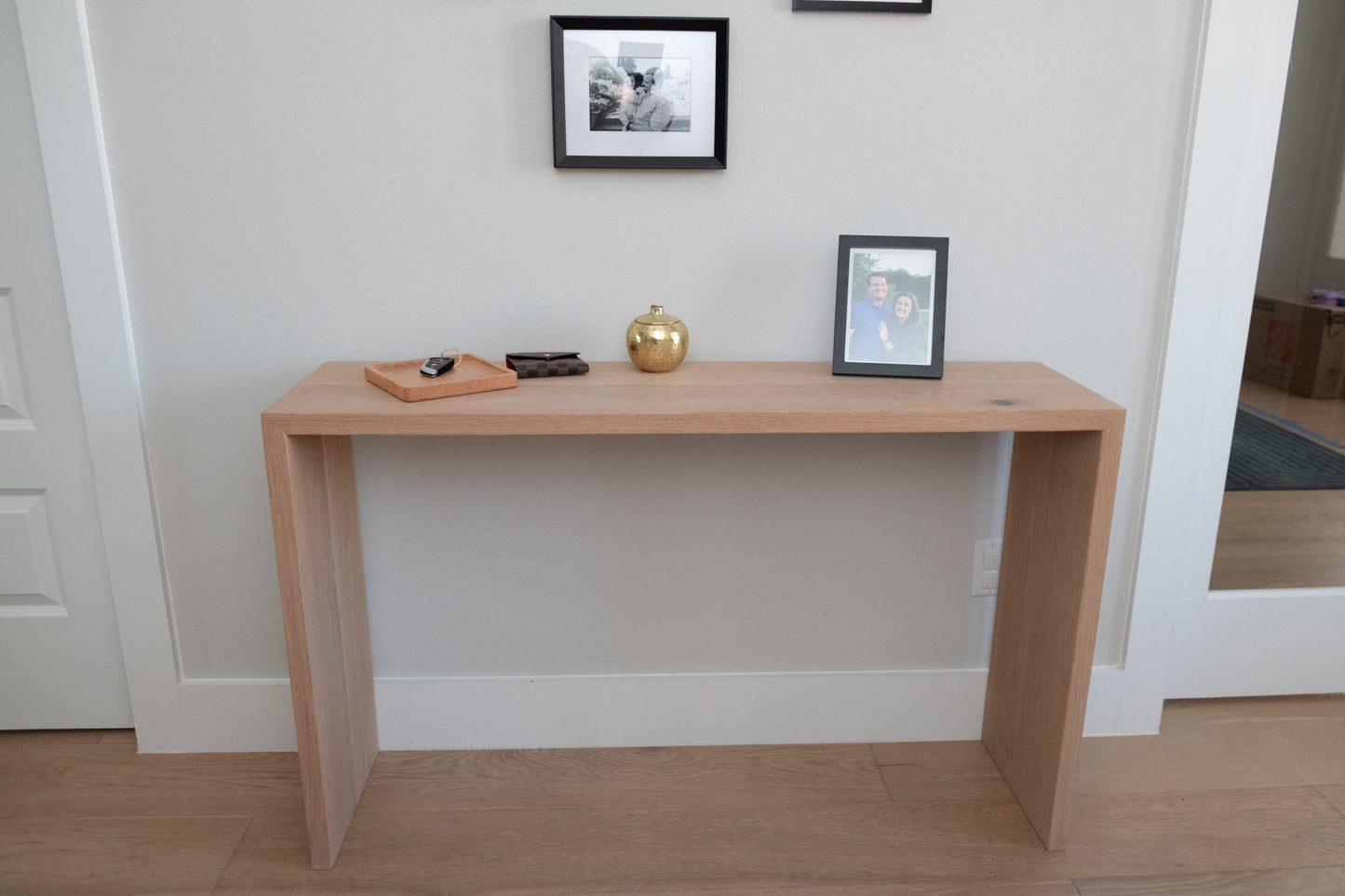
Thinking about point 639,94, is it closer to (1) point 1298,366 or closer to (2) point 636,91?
(2) point 636,91

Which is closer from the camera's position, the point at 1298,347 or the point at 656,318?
the point at 656,318

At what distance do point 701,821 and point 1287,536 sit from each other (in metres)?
1.39

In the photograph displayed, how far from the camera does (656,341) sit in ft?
5.46

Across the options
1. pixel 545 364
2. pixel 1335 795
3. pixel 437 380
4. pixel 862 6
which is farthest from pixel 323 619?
pixel 1335 795

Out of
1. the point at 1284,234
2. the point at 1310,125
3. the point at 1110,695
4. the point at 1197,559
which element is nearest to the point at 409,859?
the point at 1110,695

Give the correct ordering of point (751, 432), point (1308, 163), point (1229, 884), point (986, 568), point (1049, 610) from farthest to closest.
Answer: point (986, 568) → point (1308, 163) → point (1049, 610) → point (1229, 884) → point (751, 432)

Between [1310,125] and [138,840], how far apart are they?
8.29 ft

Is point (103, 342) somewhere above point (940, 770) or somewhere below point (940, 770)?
above

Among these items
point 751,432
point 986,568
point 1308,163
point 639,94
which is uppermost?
point 639,94

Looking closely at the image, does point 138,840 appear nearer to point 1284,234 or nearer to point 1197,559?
point 1197,559

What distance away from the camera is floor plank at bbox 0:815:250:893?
162 centimetres

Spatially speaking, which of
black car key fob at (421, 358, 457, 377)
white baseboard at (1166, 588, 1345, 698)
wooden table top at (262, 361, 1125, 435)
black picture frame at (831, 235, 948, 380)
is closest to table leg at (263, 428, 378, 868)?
wooden table top at (262, 361, 1125, 435)

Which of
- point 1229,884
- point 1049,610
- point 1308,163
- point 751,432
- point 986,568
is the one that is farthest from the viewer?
point 986,568

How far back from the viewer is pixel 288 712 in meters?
1.97
